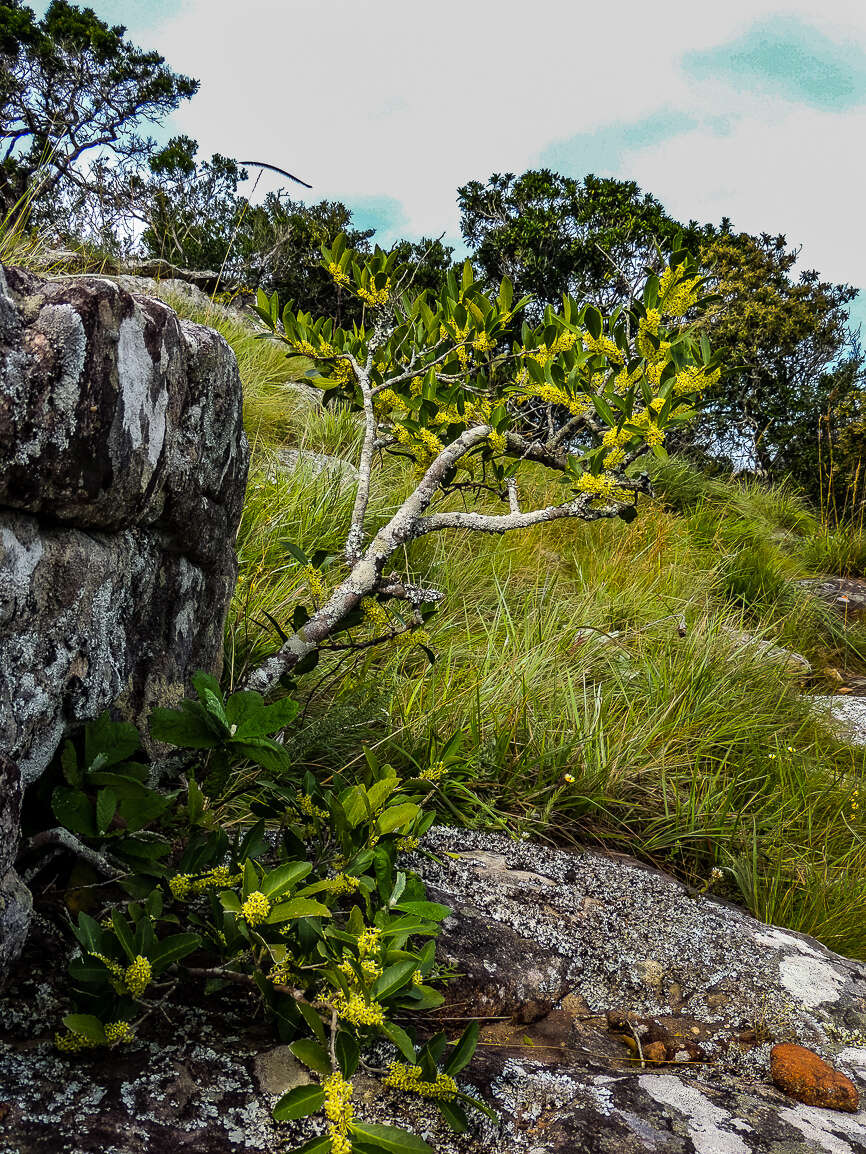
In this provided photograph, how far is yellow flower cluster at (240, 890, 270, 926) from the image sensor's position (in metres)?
1.09

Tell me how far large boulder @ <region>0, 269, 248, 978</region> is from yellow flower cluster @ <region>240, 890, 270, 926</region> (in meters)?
0.29

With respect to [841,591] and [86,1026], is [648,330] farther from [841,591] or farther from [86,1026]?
[841,591]

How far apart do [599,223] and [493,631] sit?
8121 millimetres

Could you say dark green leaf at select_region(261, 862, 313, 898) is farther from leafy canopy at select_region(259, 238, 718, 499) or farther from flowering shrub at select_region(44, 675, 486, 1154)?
leafy canopy at select_region(259, 238, 718, 499)

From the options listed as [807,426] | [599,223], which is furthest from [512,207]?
[807,426]

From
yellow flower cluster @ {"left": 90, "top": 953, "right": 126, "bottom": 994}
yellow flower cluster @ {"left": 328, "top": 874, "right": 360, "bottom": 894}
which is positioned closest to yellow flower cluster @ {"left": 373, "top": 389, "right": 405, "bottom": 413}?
yellow flower cluster @ {"left": 328, "top": 874, "right": 360, "bottom": 894}

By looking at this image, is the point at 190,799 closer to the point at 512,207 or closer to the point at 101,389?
the point at 101,389

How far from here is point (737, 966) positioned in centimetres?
176

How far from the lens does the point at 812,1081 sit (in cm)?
136

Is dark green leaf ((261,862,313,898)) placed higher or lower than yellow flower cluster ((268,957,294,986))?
higher

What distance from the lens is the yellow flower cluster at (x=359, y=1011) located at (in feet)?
3.25

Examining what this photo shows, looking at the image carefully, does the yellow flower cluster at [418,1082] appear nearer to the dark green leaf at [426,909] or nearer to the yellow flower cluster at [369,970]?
the yellow flower cluster at [369,970]

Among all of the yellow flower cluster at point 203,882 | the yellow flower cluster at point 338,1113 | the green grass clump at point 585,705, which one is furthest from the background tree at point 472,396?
the yellow flower cluster at point 338,1113

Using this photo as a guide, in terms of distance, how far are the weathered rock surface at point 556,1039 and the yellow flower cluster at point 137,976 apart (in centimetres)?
8
